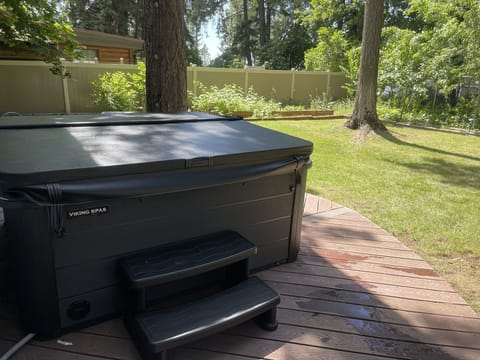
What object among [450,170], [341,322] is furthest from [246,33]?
[341,322]

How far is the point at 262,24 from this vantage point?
72.4ft

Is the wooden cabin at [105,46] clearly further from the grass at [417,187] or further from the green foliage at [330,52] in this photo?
the grass at [417,187]

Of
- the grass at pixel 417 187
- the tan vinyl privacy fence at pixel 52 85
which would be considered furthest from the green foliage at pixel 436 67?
the tan vinyl privacy fence at pixel 52 85

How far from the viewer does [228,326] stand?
133cm

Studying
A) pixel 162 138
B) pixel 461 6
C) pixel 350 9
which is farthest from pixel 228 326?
pixel 350 9

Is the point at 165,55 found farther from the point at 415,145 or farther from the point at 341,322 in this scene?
the point at 415,145

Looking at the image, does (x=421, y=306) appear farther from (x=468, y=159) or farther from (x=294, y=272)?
(x=468, y=159)

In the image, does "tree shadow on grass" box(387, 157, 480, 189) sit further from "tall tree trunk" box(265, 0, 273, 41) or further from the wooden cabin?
"tall tree trunk" box(265, 0, 273, 41)

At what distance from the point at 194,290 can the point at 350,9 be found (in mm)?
18238

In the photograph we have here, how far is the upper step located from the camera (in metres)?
1.32

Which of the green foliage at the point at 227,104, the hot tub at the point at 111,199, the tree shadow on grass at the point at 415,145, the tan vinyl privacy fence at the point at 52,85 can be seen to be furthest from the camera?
the green foliage at the point at 227,104

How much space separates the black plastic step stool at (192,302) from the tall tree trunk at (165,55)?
6.91 ft

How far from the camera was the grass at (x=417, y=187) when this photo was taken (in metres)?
2.57

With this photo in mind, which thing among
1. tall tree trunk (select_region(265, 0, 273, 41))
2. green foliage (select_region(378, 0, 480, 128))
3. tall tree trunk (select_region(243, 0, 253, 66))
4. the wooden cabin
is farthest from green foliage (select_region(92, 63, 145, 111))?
tall tree trunk (select_region(243, 0, 253, 66))
